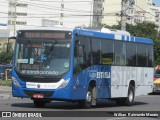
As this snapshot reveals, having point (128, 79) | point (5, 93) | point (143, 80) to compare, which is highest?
point (128, 79)

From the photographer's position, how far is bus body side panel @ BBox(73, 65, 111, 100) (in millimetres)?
20078

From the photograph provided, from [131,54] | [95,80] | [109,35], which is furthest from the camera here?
[131,54]

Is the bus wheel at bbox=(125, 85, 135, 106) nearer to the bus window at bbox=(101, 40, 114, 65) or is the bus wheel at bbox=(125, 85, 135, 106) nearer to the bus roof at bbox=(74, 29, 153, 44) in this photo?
the bus roof at bbox=(74, 29, 153, 44)

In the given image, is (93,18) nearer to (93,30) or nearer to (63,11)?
(63,11)

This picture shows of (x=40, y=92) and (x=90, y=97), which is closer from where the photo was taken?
(x=40, y=92)

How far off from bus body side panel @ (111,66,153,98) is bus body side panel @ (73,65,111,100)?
523 mm

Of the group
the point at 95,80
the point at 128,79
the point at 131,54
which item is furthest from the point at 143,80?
the point at 95,80

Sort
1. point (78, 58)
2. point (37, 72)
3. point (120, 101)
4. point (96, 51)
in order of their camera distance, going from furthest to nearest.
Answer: point (120, 101) < point (96, 51) < point (78, 58) < point (37, 72)

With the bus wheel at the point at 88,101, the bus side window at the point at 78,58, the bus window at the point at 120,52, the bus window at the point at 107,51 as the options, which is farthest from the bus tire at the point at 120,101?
the bus side window at the point at 78,58

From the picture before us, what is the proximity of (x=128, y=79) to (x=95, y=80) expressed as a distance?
3.50 m

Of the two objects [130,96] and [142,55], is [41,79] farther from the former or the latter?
[142,55]

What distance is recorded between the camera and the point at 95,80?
2138cm

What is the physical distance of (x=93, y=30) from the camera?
72.7 ft

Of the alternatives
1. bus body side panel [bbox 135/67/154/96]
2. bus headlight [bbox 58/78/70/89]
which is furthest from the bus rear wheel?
bus headlight [bbox 58/78/70/89]
